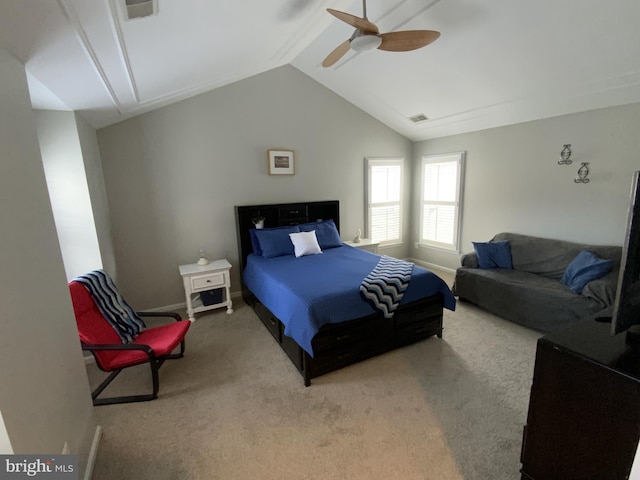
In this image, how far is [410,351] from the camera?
278cm

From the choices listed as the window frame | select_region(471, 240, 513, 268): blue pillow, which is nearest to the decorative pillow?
the window frame

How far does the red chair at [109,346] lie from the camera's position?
2.14 meters

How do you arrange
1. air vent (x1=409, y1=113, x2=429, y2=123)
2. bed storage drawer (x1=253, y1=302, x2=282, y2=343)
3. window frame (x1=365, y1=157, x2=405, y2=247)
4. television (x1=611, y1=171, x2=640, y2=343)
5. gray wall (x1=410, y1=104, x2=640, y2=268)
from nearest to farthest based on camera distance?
television (x1=611, y1=171, x2=640, y2=343) < bed storage drawer (x1=253, y1=302, x2=282, y2=343) < gray wall (x1=410, y1=104, x2=640, y2=268) < air vent (x1=409, y1=113, x2=429, y2=123) < window frame (x1=365, y1=157, x2=405, y2=247)

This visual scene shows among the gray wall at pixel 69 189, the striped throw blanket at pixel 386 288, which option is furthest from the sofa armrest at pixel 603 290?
the gray wall at pixel 69 189

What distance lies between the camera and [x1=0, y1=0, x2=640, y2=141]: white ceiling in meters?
1.55

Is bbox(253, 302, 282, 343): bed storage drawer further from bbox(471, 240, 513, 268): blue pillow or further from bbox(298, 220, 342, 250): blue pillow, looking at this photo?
bbox(471, 240, 513, 268): blue pillow

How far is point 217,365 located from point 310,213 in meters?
2.51

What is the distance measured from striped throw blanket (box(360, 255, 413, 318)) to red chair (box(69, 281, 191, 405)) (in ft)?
5.47

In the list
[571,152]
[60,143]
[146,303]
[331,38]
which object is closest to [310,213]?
[331,38]

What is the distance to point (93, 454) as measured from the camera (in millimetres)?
1764

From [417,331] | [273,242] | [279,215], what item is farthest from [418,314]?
[279,215]

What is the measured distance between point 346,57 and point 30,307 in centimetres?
376

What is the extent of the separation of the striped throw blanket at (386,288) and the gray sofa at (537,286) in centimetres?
135

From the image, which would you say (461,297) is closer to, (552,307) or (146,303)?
(552,307)
